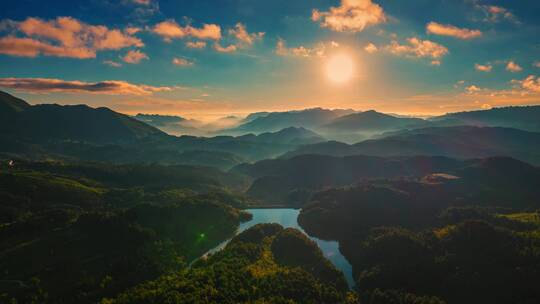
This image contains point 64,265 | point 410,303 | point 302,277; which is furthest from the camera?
point 64,265

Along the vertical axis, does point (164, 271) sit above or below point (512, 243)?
below

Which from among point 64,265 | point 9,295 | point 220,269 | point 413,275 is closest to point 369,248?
point 413,275

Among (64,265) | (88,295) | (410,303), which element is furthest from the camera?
(64,265)

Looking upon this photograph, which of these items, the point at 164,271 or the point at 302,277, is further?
the point at 164,271

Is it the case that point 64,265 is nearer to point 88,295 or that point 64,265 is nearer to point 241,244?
point 88,295

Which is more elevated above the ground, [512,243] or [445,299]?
[512,243]

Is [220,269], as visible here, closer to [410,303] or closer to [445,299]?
[410,303]

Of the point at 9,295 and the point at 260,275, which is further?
the point at 260,275

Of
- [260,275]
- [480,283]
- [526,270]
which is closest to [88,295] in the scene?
[260,275]

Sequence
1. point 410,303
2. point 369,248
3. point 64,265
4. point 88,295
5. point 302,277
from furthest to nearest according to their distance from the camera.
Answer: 1. point 369,248
2. point 64,265
3. point 302,277
4. point 88,295
5. point 410,303
